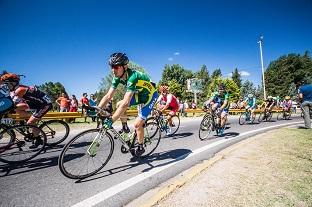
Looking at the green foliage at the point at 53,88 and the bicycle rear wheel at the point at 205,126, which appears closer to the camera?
the bicycle rear wheel at the point at 205,126

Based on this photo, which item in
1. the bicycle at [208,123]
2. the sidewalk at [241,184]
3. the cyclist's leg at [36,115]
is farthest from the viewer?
the bicycle at [208,123]

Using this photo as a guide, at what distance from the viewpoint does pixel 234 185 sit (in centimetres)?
378

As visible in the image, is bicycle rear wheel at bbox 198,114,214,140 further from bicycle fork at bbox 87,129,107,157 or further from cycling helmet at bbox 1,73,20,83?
cycling helmet at bbox 1,73,20,83

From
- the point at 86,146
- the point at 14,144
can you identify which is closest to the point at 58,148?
the point at 14,144

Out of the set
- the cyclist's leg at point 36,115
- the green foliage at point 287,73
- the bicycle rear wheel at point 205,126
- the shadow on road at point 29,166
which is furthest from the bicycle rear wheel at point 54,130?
the green foliage at point 287,73

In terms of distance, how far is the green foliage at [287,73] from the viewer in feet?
260

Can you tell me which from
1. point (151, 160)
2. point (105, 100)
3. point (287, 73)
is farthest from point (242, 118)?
point (287, 73)

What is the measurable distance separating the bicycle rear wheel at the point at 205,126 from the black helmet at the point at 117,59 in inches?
191

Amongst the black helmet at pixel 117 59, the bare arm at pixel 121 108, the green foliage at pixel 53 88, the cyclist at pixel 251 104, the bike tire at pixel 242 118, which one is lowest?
the bike tire at pixel 242 118

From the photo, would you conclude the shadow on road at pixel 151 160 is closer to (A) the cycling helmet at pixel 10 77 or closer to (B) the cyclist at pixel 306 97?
(A) the cycling helmet at pixel 10 77

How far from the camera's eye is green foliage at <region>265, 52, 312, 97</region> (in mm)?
79319

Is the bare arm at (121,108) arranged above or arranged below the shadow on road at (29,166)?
above

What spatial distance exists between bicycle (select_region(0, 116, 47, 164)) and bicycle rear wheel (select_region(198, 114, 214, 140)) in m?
5.35

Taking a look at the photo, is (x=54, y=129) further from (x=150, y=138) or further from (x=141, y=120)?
(x=141, y=120)
